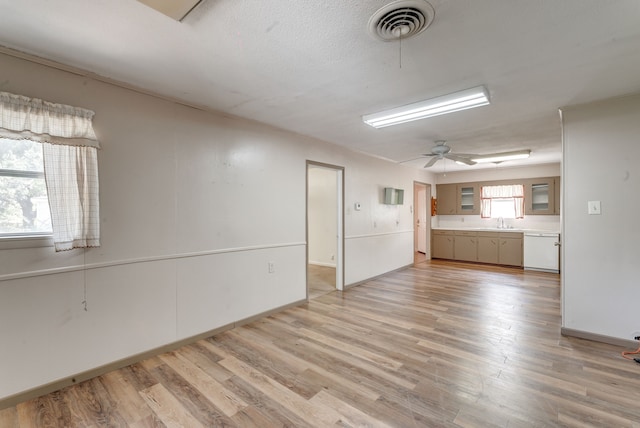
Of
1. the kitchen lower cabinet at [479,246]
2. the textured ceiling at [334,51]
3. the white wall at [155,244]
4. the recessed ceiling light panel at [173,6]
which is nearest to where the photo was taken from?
the recessed ceiling light panel at [173,6]

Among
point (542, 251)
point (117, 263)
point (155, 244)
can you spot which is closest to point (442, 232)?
point (542, 251)

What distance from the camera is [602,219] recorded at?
9.42 feet

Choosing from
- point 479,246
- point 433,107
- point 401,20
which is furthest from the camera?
point 479,246

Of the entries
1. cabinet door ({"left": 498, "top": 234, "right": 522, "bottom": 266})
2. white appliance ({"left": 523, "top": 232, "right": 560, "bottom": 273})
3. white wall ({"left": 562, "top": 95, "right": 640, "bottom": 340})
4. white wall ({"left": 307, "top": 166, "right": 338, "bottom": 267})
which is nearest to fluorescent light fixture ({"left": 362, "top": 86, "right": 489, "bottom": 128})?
white wall ({"left": 562, "top": 95, "right": 640, "bottom": 340})

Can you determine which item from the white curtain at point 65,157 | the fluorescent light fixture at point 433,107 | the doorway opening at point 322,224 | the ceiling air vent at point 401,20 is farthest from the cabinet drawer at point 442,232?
the white curtain at point 65,157

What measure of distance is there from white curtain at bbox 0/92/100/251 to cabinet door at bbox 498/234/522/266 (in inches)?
298

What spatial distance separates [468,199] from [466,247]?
53.0 inches

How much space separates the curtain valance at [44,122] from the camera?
6.19 feet

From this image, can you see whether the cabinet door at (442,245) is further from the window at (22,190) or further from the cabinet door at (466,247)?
the window at (22,190)

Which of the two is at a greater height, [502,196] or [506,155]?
[506,155]

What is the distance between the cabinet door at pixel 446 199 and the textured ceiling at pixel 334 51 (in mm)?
4855

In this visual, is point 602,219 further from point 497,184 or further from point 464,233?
point 497,184

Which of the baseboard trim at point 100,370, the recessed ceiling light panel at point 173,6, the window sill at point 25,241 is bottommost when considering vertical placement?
the baseboard trim at point 100,370

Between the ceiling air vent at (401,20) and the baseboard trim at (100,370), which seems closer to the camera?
the ceiling air vent at (401,20)
